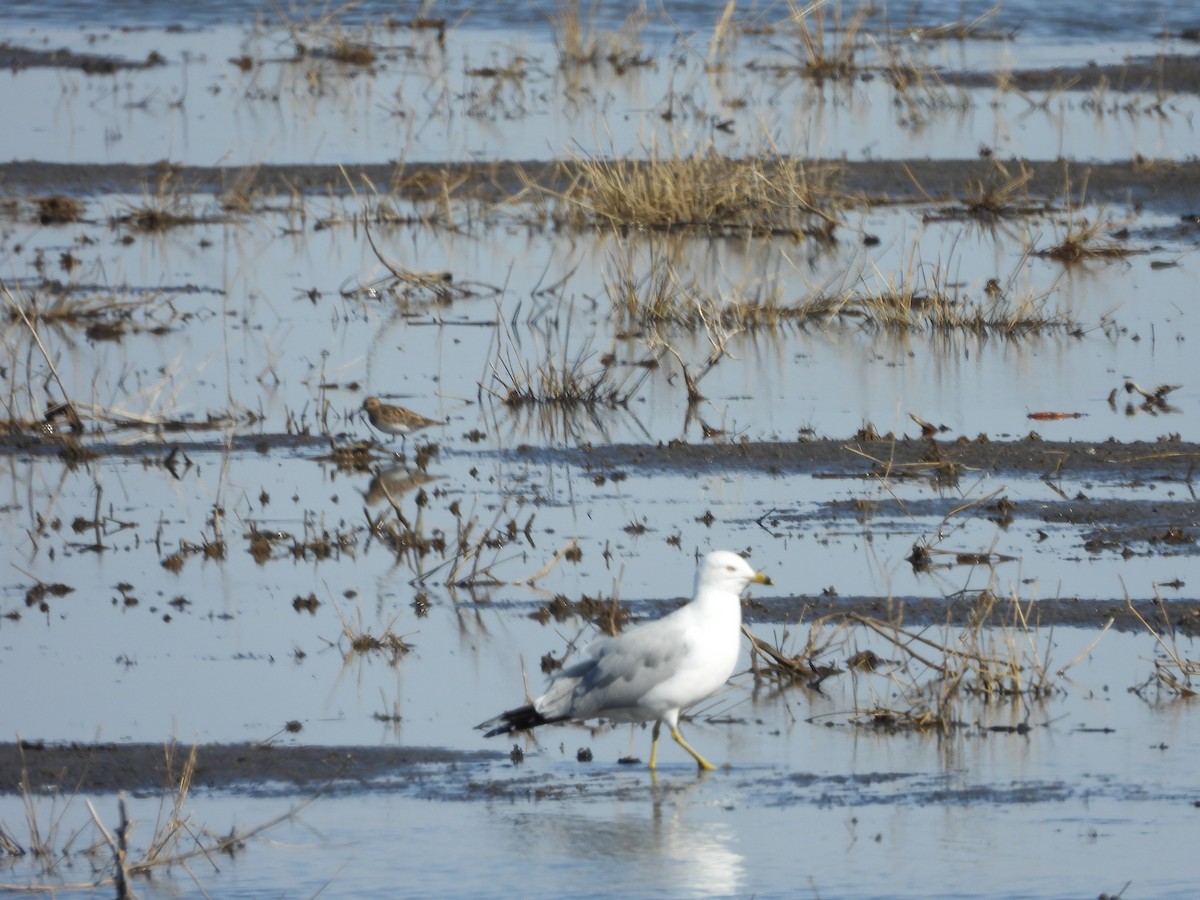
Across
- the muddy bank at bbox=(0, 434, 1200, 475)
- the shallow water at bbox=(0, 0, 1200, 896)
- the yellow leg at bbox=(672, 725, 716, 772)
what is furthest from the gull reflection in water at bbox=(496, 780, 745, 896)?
the muddy bank at bbox=(0, 434, 1200, 475)

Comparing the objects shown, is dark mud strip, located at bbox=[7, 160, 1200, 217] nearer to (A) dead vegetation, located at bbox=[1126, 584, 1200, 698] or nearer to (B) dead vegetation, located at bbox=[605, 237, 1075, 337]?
(B) dead vegetation, located at bbox=[605, 237, 1075, 337]

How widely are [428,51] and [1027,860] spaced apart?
72.8 feet

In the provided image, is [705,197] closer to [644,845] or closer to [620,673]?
[620,673]

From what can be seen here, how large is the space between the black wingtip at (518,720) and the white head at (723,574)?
683 mm

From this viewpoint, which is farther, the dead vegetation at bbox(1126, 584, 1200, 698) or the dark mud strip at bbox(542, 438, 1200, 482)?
the dark mud strip at bbox(542, 438, 1200, 482)

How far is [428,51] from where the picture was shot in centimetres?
2731

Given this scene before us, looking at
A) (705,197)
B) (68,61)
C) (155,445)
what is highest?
(68,61)

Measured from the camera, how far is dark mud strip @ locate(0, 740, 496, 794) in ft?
23.3

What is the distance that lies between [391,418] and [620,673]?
453 centimetres

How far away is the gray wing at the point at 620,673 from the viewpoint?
714cm

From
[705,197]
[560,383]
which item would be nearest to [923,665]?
[560,383]

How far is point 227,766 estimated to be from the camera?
728 cm

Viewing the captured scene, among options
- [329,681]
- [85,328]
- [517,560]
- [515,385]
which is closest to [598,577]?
[517,560]

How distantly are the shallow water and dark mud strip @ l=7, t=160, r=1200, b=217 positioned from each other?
365mm
